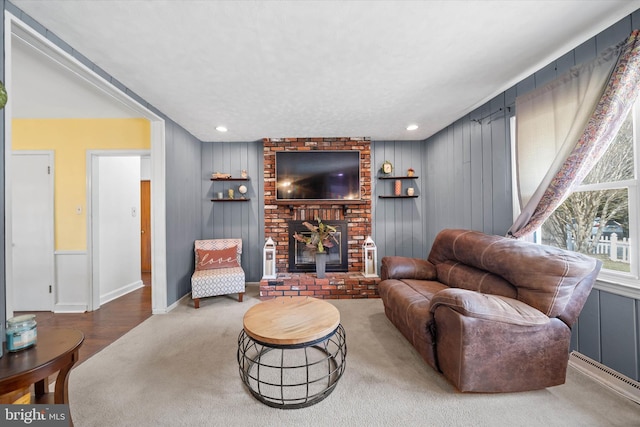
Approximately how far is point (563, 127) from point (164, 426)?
3.38m

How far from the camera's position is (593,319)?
1.70 meters

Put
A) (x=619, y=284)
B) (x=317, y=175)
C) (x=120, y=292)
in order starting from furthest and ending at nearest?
(x=317, y=175) < (x=120, y=292) < (x=619, y=284)

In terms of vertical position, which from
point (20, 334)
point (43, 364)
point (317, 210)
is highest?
point (317, 210)

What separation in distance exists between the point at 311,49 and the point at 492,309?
2.16 metres

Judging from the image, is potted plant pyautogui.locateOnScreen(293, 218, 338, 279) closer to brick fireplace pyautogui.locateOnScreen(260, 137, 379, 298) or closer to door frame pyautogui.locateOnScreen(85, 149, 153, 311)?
brick fireplace pyautogui.locateOnScreen(260, 137, 379, 298)

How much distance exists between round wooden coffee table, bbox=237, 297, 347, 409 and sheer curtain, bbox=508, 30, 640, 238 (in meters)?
1.95

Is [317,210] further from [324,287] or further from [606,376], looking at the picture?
[606,376]

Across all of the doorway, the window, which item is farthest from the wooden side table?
the doorway

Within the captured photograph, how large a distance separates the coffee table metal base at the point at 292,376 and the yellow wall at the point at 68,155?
2.91 metres

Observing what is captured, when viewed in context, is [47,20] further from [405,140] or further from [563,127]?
[405,140]

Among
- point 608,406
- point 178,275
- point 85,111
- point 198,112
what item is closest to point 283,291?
point 178,275

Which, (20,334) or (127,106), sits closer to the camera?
(20,334)

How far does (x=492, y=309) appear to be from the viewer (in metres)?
1.44

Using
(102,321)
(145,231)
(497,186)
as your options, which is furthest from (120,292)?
(497,186)
